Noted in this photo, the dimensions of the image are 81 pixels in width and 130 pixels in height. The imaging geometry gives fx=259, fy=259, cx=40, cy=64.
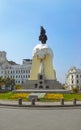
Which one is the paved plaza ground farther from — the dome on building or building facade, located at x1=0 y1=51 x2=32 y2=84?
building facade, located at x1=0 y1=51 x2=32 y2=84

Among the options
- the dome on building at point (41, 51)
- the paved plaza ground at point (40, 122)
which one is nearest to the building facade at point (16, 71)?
the dome on building at point (41, 51)

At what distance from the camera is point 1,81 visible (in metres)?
101

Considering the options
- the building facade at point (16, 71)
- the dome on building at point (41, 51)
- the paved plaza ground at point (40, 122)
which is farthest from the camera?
the building facade at point (16, 71)

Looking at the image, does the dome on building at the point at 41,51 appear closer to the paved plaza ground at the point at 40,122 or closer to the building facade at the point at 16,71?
the paved plaza ground at the point at 40,122

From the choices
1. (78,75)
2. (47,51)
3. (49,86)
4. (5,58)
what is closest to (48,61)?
(47,51)

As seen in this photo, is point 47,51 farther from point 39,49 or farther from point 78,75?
point 78,75

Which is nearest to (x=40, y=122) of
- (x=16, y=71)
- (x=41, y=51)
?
(x=41, y=51)

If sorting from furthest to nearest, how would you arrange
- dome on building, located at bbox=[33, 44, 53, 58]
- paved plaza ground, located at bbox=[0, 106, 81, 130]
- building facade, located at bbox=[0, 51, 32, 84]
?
building facade, located at bbox=[0, 51, 32, 84] → dome on building, located at bbox=[33, 44, 53, 58] → paved plaza ground, located at bbox=[0, 106, 81, 130]

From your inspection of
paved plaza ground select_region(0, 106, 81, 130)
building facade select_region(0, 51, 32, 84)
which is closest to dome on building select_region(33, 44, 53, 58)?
paved plaza ground select_region(0, 106, 81, 130)

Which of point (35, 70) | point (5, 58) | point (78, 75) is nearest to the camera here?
point (35, 70)

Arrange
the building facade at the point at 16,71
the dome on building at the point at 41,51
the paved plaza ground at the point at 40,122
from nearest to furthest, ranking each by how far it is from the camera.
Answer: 1. the paved plaza ground at the point at 40,122
2. the dome on building at the point at 41,51
3. the building facade at the point at 16,71

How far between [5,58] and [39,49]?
104971 mm

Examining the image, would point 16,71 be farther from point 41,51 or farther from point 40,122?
point 40,122

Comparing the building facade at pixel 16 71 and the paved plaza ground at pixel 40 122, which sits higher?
the building facade at pixel 16 71
